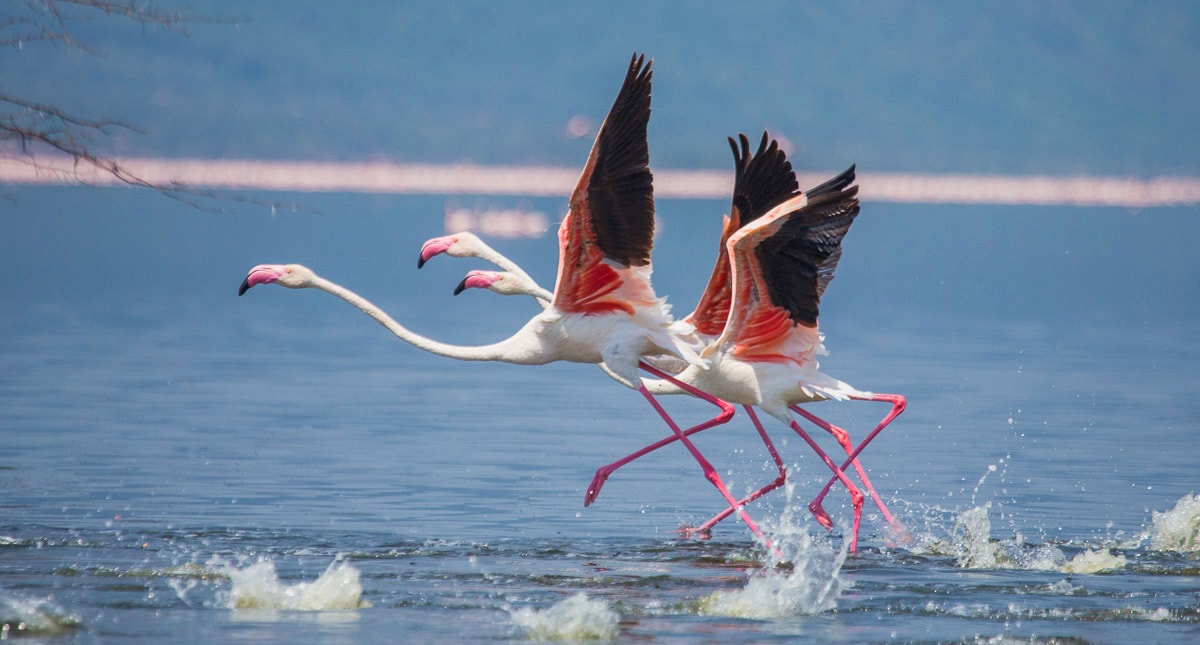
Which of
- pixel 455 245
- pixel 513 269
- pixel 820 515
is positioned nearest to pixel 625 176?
pixel 455 245

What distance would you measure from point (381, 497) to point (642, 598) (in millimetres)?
3065

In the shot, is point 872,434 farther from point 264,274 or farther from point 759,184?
point 264,274

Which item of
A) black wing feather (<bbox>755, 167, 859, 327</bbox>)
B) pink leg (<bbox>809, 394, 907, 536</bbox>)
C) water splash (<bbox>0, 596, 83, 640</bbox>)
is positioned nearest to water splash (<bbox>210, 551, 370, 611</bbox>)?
water splash (<bbox>0, 596, 83, 640</bbox>)

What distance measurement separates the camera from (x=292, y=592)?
8508mm

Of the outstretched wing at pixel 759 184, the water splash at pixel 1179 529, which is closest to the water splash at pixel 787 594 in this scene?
the water splash at pixel 1179 529

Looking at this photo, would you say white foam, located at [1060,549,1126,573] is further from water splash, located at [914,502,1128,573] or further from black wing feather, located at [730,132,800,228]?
black wing feather, located at [730,132,800,228]

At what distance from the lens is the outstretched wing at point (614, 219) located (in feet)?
32.8

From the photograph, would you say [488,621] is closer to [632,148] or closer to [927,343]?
[632,148]

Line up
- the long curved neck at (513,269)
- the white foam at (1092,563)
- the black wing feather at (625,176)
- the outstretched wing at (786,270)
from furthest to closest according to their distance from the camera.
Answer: the long curved neck at (513,269), the outstretched wing at (786,270), the black wing feather at (625,176), the white foam at (1092,563)

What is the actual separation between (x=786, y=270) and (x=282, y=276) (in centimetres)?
284

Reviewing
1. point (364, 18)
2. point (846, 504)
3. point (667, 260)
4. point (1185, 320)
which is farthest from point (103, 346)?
point (364, 18)

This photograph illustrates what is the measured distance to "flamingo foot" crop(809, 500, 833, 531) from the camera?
426 inches

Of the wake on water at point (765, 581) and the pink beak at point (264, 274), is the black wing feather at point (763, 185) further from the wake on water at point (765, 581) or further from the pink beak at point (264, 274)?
the pink beak at point (264, 274)

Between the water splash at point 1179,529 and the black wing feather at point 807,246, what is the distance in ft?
7.50
